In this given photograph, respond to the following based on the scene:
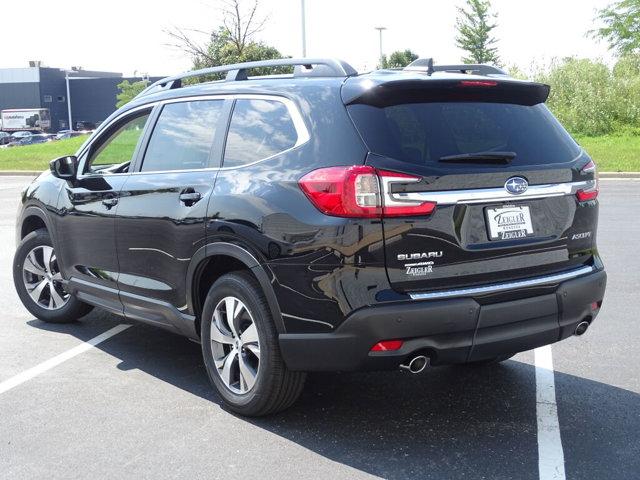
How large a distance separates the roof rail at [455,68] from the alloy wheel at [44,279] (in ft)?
10.8

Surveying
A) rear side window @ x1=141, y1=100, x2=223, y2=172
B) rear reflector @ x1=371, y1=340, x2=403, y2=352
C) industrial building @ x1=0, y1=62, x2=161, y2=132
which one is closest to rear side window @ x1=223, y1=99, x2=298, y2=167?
rear side window @ x1=141, y1=100, x2=223, y2=172

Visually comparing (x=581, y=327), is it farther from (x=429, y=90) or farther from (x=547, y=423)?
(x=429, y=90)

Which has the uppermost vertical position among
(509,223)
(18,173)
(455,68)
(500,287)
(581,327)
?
(455,68)

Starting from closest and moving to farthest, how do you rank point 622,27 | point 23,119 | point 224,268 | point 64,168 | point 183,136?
point 224,268
point 183,136
point 64,168
point 622,27
point 23,119

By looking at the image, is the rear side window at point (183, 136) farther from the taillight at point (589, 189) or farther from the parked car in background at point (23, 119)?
the parked car in background at point (23, 119)

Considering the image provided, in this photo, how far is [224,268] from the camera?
4.55 m

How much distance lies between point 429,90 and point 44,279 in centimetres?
377

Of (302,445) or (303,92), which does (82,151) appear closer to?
(303,92)

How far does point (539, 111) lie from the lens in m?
4.47

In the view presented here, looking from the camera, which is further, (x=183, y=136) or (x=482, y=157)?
(x=183, y=136)

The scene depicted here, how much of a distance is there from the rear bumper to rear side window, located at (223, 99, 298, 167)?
A: 3.22 ft

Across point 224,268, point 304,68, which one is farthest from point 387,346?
point 304,68

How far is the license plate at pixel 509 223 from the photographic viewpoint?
3951 millimetres

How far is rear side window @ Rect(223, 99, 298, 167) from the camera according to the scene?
4.22 meters
